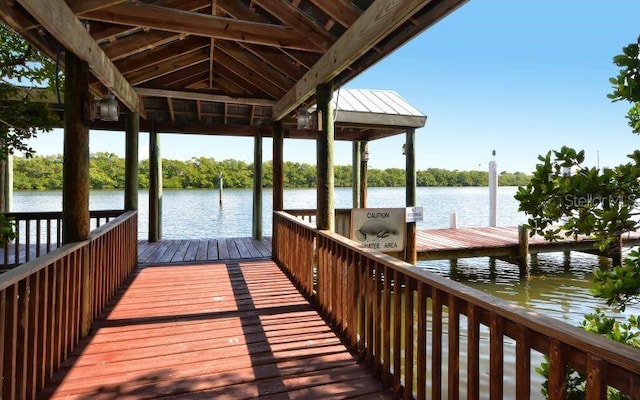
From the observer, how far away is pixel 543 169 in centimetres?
174

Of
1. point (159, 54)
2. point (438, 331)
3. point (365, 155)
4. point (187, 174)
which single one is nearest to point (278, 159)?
point (159, 54)

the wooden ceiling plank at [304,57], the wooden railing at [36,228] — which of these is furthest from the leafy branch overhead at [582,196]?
the wooden railing at [36,228]

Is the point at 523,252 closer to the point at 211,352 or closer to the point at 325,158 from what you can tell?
the point at 325,158

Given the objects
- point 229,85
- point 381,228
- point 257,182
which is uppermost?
point 229,85

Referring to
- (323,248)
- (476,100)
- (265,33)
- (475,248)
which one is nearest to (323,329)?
(323,248)

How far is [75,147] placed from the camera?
3.04 meters

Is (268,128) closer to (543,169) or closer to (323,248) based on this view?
(323,248)

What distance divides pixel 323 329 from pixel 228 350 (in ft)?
2.94

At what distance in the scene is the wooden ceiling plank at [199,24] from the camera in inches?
123

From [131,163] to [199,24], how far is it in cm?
334

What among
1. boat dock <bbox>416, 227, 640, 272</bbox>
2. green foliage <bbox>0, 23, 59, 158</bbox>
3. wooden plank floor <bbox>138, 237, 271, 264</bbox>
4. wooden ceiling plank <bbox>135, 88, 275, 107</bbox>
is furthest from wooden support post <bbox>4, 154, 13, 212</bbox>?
boat dock <bbox>416, 227, 640, 272</bbox>

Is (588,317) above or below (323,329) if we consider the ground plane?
above

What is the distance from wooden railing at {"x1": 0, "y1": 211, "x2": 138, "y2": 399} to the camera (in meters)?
1.92

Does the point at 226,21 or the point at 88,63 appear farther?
the point at 226,21
